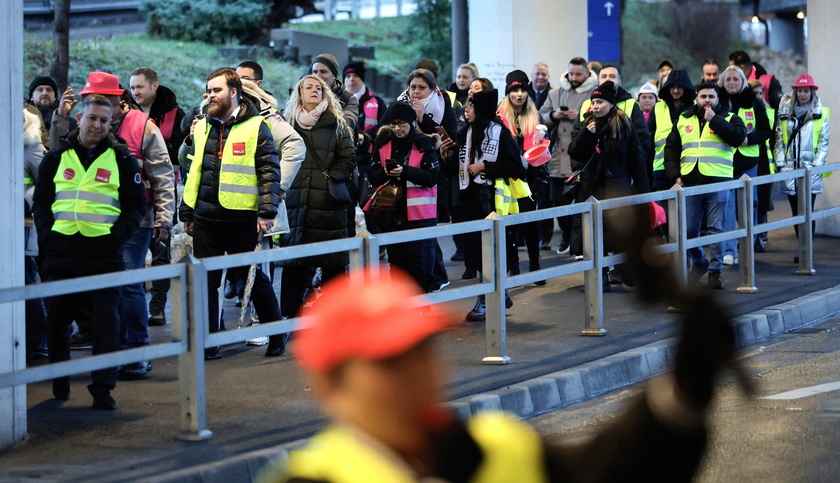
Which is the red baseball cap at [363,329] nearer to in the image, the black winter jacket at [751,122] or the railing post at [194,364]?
the railing post at [194,364]

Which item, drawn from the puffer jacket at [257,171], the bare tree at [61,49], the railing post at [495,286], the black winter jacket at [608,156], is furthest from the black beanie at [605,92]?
the bare tree at [61,49]

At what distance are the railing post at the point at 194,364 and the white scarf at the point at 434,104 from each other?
4524 mm

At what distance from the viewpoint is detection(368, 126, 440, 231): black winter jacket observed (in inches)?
404

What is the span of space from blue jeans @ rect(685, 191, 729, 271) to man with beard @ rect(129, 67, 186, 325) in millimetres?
4676

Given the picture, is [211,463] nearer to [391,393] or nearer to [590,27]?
[391,393]

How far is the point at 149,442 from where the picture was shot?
6.97 metres

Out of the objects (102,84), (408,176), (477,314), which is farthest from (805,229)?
(102,84)

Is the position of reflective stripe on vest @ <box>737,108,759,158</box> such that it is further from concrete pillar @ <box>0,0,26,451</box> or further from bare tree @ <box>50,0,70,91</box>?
bare tree @ <box>50,0,70,91</box>

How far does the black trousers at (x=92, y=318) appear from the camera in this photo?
779cm

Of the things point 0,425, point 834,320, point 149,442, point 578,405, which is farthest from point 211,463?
point 834,320

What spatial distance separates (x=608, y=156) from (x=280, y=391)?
482cm

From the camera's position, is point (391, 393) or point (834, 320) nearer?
point (391, 393)

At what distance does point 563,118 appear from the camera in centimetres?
1471

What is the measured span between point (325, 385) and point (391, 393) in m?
0.12
